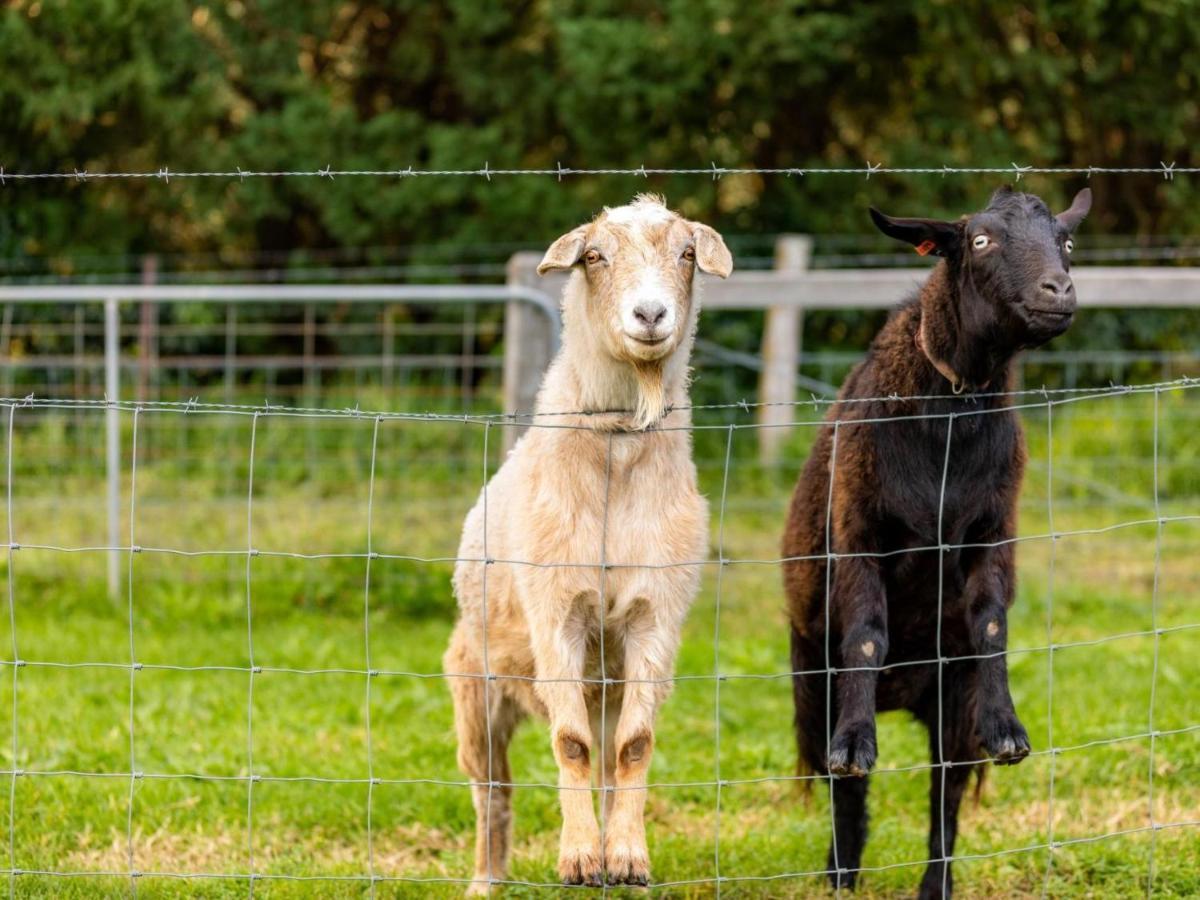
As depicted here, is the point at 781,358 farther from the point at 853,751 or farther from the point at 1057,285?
the point at 853,751

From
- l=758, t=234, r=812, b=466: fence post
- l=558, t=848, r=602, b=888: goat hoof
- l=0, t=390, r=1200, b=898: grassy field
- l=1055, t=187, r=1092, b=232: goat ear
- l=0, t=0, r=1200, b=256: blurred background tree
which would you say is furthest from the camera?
l=0, t=0, r=1200, b=256: blurred background tree

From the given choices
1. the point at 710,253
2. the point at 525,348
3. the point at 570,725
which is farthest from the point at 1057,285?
the point at 525,348

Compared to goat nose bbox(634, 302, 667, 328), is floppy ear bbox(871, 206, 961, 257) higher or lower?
higher

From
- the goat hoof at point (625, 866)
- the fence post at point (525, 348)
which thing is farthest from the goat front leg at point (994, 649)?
the fence post at point (525, 348)

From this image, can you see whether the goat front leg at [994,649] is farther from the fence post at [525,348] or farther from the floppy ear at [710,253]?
the fence post at [525,348]

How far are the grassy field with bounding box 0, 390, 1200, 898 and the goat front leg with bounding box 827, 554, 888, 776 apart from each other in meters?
0.45

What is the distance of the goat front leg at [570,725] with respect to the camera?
174 inches

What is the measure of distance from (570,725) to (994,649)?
4.40ft

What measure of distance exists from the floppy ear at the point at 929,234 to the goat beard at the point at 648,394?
2.78 ft

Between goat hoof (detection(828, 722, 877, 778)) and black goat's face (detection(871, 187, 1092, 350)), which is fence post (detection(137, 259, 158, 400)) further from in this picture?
goat hoof (detection(828, 722, 877, 778))

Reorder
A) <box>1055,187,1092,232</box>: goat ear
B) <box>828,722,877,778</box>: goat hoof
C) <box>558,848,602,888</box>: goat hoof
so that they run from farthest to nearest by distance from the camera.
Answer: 1. <box>1055,187,1092,232</box>: goat ear
2. <box>828,722,877,778</box>: goat hoof
3. <box>558,848,602,888</box>: goat hoof

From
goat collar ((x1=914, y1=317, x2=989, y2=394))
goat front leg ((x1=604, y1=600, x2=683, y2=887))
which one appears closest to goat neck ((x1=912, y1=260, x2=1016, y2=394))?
goat collar ((x1=914, y1=317, x2=989, y2=394))

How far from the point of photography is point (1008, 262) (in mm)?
4590

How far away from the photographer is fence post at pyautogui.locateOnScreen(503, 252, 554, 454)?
823 centimetres
